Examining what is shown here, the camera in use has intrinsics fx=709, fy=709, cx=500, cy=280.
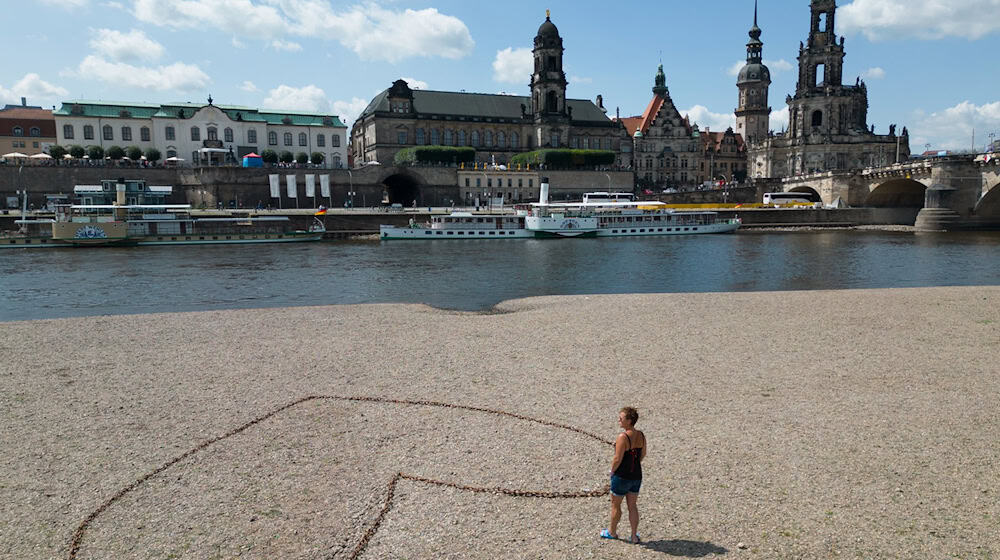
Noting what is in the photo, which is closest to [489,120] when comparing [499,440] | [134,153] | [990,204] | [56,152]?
[134,153]

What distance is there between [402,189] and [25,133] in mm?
40197

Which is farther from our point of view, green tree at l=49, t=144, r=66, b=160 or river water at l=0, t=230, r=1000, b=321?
green tree at l=49, t=144, r=66, b=160

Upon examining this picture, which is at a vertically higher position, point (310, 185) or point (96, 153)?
point (96, 153)

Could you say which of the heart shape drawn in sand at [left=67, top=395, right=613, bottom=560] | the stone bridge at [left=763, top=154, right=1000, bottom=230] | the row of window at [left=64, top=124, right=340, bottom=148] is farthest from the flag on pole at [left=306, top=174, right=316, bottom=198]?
the heart shape drawn in sand at [left=67, top=395, right=613, bottom=560]

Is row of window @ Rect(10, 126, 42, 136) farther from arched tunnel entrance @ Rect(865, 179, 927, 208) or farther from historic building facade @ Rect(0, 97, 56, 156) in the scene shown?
arched tunnel entrance @ Rect(865, 179, 927, 208)

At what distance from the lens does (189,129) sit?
68.0 metres

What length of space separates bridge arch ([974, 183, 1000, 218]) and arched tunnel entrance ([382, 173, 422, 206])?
4847 cm

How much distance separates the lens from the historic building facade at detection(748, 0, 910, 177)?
296ft

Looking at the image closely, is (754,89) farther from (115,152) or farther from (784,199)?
(115,152)

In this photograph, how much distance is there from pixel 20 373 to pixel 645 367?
426 inches

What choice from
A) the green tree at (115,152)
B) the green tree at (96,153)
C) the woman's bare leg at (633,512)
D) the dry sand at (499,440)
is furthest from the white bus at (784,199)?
the woman's bare leg at (633,512)

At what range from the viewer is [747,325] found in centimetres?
1667

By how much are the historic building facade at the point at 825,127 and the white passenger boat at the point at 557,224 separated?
4002cm

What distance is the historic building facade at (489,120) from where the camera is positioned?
80375 mm
